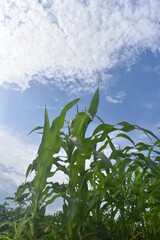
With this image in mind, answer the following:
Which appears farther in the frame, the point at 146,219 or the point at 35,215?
the point at 146,219

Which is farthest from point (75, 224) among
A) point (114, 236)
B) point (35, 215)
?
point (114, 236)

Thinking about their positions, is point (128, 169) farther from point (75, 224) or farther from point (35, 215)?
point (35, 215)

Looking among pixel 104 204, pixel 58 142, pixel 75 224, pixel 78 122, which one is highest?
pixel 78 122

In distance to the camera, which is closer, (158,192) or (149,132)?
(149,132)

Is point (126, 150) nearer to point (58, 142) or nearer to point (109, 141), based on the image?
point (109, 141)

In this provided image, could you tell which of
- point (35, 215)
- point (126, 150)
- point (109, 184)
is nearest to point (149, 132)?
point (126, 150)

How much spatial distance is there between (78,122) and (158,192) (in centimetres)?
50

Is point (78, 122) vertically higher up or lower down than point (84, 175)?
higher up

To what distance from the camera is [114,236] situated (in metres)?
1.24

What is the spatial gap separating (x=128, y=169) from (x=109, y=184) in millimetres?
152

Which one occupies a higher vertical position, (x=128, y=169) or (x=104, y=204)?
(x=128, y=169)

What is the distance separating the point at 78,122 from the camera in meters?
1.12

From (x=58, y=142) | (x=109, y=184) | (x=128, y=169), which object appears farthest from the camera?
(x=128, y=169)

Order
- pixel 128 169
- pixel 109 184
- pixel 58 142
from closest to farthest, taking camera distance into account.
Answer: pixel 58 142, pixel 109 184, pixel 128 169
